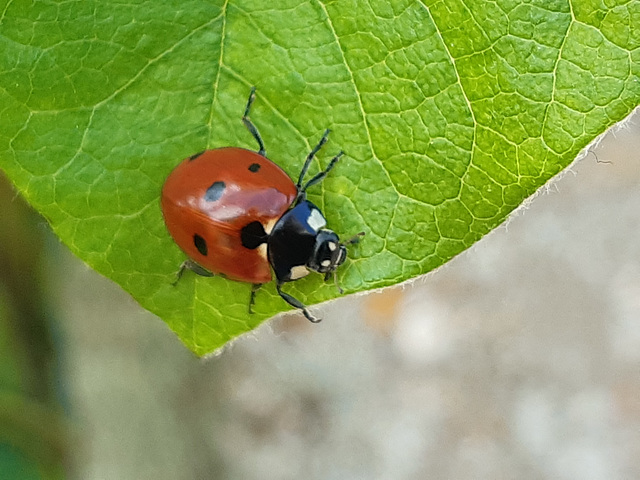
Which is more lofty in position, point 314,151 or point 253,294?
point 314,151

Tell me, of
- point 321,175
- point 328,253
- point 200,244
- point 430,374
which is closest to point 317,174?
point 321,175

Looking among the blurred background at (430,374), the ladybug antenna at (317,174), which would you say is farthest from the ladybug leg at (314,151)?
the blurred background at (430,374)

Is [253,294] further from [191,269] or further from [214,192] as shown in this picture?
[214,192]

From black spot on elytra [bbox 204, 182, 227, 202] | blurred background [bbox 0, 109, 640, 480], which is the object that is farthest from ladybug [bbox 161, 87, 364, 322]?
→ blurred background [bbox 0, 109, 640, 480]

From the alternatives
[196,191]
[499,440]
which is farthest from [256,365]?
[196,191]

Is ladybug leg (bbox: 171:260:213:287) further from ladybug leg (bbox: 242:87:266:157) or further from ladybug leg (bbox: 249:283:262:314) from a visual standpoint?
ladybug leg (bbox: 242:87:266:157)

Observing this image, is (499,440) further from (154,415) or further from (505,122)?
(505,122)
